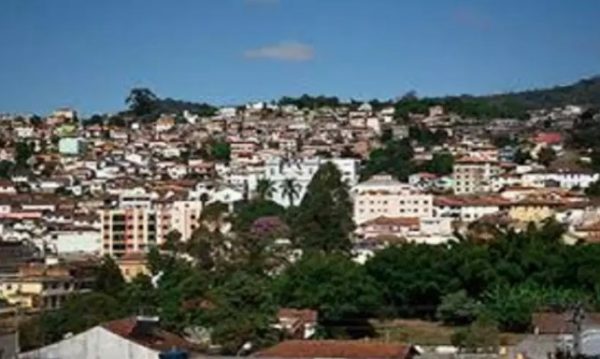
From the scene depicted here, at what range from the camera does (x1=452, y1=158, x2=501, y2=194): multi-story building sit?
31656 millimetres

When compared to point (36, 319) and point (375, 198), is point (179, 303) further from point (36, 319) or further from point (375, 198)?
point (375, 198)

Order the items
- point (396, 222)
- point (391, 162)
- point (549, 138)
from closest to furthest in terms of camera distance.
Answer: point (396, 222)
point (391, 162)
point (549, 138)

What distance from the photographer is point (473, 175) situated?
104ft

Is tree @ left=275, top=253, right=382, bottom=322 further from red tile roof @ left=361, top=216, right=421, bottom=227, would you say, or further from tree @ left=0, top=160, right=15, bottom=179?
tree @ left=0, top=160, right=15, bottom=179

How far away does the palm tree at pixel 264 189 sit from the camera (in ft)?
95.6

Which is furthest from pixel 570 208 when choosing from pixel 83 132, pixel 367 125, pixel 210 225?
pixel 83 132

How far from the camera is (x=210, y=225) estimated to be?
73.7ft

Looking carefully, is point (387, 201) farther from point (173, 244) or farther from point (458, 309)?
point (458, 309)

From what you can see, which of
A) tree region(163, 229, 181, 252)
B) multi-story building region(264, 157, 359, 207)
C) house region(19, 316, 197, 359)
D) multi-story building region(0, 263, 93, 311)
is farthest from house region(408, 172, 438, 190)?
house region(19, 316, 197, 359)

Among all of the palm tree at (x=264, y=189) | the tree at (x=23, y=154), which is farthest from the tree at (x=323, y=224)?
the tree at (x=23, y=154)

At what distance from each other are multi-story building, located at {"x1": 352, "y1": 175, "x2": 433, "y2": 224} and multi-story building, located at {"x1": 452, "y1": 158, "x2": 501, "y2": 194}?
12.0 feet

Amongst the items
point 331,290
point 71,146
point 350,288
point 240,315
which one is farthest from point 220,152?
point 240,315

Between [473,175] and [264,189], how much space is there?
5.73 meters

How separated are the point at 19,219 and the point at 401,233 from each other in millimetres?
8100
